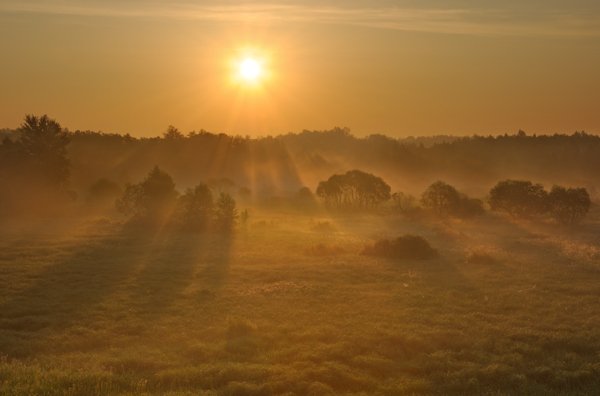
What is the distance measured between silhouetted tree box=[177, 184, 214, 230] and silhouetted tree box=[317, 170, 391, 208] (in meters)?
33.1

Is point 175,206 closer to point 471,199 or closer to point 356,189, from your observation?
point 356,189

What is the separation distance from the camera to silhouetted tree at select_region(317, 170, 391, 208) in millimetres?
92500

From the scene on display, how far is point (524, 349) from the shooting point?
72.7ft

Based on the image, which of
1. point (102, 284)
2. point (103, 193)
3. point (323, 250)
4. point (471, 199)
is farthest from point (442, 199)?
point (103, 193)

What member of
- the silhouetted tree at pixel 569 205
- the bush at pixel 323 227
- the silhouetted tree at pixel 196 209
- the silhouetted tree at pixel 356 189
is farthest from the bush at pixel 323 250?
the silhouetted tree at pixel 356 189

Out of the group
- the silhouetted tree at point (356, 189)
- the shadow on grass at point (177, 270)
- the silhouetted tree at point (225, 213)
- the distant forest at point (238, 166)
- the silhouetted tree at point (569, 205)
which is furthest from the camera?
the distant forest at point (238, 166)

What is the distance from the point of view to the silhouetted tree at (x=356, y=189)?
9250cm

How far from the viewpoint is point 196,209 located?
2542 inches

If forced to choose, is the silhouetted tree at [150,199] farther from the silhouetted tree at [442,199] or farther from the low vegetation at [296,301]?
the silhouetted tree at [442,199]

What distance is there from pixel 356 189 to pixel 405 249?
160ft

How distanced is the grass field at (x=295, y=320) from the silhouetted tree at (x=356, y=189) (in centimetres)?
4297

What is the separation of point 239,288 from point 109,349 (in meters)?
11.9

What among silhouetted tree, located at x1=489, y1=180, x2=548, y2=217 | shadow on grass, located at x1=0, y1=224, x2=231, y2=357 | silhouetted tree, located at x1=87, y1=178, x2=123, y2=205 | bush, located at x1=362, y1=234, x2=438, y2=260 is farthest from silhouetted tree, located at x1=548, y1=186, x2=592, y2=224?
silhouetted tree, located at x1=87, y1=178, x2=123, y2=205

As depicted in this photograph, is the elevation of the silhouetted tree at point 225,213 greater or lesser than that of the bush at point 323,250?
greater
